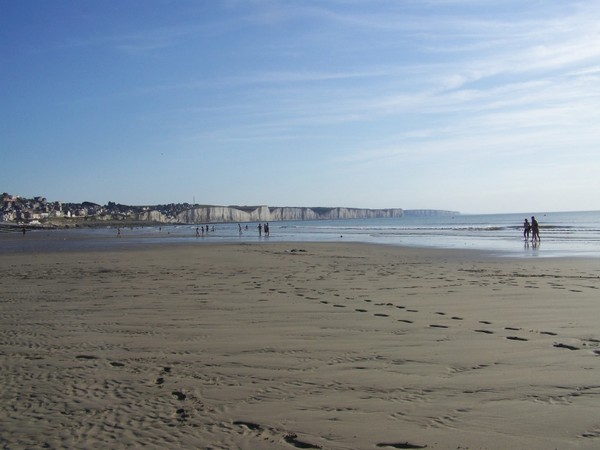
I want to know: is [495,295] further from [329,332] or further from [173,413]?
[173,413]

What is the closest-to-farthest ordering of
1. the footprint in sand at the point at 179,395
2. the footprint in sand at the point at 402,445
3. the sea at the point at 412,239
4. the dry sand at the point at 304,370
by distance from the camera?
the footprint in sand at the point at 402,445
the dry sand at the point at 304,370
the footprint in sand at the point at 179,395
the sea at the point at 412,239

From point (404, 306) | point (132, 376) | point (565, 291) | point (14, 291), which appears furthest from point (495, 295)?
point (14, 291)

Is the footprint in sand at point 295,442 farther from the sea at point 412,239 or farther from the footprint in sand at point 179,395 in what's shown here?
the sea at point 412,239

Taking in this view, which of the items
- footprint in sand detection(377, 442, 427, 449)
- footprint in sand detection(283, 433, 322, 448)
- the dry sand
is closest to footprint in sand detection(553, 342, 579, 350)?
the dry sand

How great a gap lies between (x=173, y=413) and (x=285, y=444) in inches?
41.4

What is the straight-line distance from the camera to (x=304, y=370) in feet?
17.1

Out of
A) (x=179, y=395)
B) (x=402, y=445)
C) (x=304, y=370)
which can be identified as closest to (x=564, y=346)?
(x=304, y=370)

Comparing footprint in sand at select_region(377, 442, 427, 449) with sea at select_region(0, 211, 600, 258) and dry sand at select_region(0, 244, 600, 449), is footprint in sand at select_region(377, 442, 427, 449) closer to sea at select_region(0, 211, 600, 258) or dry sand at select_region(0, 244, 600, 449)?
dry sand at select_region(0, 244, 600, 449)

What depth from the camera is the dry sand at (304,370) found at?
12.3 feet

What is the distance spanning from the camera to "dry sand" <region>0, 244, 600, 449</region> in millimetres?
3740

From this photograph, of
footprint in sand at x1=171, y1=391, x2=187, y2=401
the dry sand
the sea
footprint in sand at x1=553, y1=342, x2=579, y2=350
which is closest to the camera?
the dry sand

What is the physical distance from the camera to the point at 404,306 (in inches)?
357

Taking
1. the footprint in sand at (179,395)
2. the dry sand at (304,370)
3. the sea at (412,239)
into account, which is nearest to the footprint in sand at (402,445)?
the dry sand at (304,370)

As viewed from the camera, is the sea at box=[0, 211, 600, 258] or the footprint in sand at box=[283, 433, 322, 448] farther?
the sea at box=[0, 211, 600, 258]
